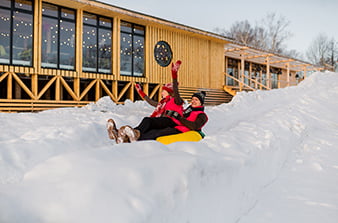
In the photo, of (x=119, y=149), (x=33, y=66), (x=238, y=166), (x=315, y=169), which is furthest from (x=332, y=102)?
(x=33, y=66)

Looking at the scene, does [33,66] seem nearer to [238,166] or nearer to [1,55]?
[1,55]

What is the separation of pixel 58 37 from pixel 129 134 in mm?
7876

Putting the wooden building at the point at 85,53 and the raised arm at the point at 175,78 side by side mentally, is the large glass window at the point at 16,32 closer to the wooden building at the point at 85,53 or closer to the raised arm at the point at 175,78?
the wooden building at the point at 85,53

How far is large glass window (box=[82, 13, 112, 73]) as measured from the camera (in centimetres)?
1106

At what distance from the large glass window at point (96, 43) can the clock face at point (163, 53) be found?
2.33 metres

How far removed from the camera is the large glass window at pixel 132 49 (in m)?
12.1

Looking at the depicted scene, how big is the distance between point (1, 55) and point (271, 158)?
9.11 m

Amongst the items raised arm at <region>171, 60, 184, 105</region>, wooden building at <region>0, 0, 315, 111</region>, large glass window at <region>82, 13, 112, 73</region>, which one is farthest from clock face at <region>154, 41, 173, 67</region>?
raised arm at <region>171, 60, 184, 105</region>

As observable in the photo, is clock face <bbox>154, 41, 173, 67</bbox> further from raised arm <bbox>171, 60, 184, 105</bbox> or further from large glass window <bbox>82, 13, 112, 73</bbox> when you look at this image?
raised arm <bbox>171, 60, 184, 105</bbox>

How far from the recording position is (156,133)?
13.9 ft

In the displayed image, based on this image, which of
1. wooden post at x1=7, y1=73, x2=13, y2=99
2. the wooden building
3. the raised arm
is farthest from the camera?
the wooden building

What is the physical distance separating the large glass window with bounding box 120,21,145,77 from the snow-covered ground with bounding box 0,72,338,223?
6.50m

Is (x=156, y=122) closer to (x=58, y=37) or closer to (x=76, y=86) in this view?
(x=76, y=86)

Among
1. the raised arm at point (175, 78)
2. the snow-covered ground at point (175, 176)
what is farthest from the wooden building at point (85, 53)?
the raised arm at point (175, 78)
